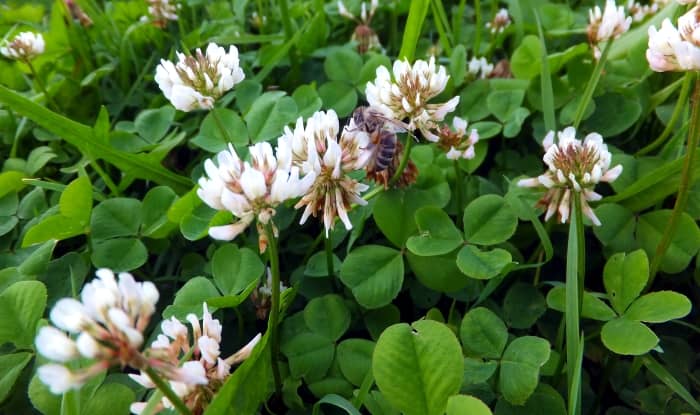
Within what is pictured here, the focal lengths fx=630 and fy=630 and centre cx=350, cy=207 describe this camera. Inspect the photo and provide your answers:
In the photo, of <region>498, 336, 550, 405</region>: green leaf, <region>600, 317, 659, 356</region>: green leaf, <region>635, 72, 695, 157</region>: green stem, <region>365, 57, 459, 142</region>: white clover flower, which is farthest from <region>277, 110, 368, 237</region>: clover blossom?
<region>635, 72, 695, 157</region>: green stem

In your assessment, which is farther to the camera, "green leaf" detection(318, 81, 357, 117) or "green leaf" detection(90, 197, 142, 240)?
"green leaf" detection(318, 81, 357, 117)

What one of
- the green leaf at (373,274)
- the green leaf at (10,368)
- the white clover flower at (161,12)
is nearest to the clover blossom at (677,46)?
the green leaf at (373,274)

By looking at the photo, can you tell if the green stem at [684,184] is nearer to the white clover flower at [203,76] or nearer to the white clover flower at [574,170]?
the white clover flower at [574,170]

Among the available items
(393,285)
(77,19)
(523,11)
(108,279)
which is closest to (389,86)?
(393,285)

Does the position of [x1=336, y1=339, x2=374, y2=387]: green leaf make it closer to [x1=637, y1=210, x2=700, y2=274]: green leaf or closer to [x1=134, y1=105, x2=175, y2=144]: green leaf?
[x1=637, y1=210, x2=700, y2=274]: green leaf

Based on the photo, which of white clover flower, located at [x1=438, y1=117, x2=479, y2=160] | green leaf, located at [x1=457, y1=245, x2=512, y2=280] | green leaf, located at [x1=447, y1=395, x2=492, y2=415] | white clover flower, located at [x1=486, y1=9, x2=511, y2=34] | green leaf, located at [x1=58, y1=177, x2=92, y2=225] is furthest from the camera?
white clover flower, located at [x1=486, y1=9, x2=511, y2=34]

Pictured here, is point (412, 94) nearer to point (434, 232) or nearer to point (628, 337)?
point (434, 232)
